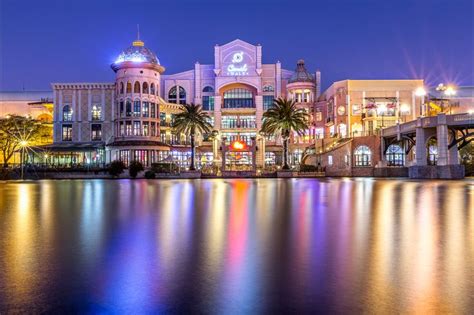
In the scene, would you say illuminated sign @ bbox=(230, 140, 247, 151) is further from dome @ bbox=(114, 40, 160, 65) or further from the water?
the water

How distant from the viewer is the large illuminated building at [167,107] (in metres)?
74.2

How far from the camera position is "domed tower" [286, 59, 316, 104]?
86875 mm

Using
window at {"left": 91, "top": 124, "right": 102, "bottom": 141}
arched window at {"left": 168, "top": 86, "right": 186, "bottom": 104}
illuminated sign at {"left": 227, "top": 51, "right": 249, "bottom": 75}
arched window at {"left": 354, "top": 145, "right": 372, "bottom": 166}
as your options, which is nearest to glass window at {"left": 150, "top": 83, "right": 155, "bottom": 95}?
window at {"left": 91, "top": 124, "right": 102, "bottom": 141}

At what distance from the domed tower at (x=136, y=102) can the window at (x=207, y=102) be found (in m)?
17.0

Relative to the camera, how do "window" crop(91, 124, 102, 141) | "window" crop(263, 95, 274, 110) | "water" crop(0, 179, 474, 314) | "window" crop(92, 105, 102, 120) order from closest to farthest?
"water" crop(0, 179, 474, 314), "window" crop(91, 124, 102, 141), "window" crop(92, 105, 102, 120), "window" crop(263, 95, 274, 110)

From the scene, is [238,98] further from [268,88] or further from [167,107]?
[167,107]

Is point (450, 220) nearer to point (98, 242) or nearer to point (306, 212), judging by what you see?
point (306, 212)

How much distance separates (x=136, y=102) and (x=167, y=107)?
10.2m

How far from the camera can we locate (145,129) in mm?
74688

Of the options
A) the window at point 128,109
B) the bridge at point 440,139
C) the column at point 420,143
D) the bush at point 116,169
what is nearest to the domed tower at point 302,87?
the bridge at point 440,139

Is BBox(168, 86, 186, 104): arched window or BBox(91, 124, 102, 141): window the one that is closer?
BBox(91, 124, 102, 141): window

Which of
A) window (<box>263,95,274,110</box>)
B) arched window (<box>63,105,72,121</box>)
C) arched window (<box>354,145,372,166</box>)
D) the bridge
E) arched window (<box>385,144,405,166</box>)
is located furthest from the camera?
window (<box>263,95,274,110</box>)

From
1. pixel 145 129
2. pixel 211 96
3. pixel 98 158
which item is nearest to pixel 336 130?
pixel 211 96

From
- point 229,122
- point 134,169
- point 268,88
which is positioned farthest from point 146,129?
point 268,88
